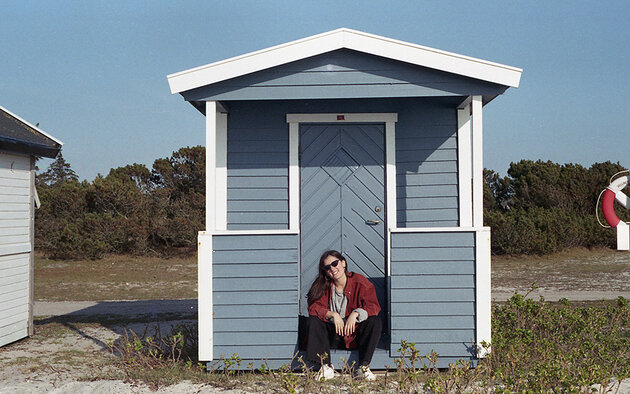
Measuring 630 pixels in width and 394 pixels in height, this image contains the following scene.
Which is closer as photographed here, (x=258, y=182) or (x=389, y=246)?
(x=389, y=246)

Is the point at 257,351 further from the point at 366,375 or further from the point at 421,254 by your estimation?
the point at 421,254

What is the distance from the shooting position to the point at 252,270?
584 cm

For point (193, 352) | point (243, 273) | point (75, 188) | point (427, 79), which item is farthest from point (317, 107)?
point (75, 188)

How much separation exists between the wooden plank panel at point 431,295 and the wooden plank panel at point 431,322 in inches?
6.5

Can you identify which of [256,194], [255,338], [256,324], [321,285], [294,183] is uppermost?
[294,183]

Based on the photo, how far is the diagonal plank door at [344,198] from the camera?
21.9 ft

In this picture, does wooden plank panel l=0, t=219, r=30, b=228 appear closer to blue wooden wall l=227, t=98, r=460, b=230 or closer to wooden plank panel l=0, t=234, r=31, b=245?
wooden plank panel l=0, t=234, r=31, b=245

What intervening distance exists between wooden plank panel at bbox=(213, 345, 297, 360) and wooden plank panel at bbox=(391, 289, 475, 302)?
109cm

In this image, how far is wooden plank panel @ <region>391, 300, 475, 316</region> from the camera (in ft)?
19.0

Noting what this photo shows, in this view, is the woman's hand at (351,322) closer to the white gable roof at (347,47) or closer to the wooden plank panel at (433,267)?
the wooden plank panel at (433,267)

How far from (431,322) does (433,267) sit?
1.66ft

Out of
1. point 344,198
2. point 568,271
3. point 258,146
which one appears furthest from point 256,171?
point 568,271

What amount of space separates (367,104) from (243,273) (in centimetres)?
226

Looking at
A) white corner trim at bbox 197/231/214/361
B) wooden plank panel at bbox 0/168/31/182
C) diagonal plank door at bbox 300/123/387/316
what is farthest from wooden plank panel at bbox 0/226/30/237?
diagonal plank door at bbox 300/123/387/316
